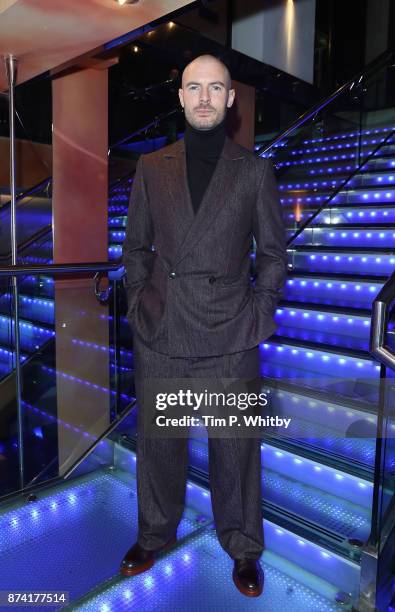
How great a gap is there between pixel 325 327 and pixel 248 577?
1.92 metres

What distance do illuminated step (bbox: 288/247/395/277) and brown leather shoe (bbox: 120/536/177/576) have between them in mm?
2457

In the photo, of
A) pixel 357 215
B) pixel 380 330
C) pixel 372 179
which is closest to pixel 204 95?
pixel 380 330

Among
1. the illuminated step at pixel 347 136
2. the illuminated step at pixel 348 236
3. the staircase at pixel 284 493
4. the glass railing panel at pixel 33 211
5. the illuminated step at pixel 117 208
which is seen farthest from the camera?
the illuminated step at pixel 117 208

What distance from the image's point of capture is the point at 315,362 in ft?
10.6

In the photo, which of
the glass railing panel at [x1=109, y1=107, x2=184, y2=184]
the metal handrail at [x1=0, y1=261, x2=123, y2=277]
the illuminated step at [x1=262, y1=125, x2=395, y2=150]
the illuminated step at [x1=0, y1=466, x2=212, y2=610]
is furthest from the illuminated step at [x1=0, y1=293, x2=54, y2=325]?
the glass railing panel at [x1=109, y1=107, x2=184, y2=184]

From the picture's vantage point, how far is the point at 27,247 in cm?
475

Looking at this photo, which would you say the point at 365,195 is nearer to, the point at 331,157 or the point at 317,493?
the point at 331,157

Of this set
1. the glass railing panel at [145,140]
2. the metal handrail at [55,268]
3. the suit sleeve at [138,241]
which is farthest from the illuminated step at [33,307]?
the glass railing panel at [145,140]

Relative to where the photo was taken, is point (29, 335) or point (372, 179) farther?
point (372, 179)

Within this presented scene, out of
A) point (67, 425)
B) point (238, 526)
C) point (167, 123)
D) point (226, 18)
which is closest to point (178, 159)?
point (238, 526)

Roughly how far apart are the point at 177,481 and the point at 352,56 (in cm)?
1127

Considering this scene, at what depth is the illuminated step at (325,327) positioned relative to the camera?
332 cm

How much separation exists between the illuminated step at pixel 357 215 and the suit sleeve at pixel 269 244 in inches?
105

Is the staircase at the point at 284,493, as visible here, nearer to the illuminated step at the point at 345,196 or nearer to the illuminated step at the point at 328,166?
the illuminated step at the point at 345,196
